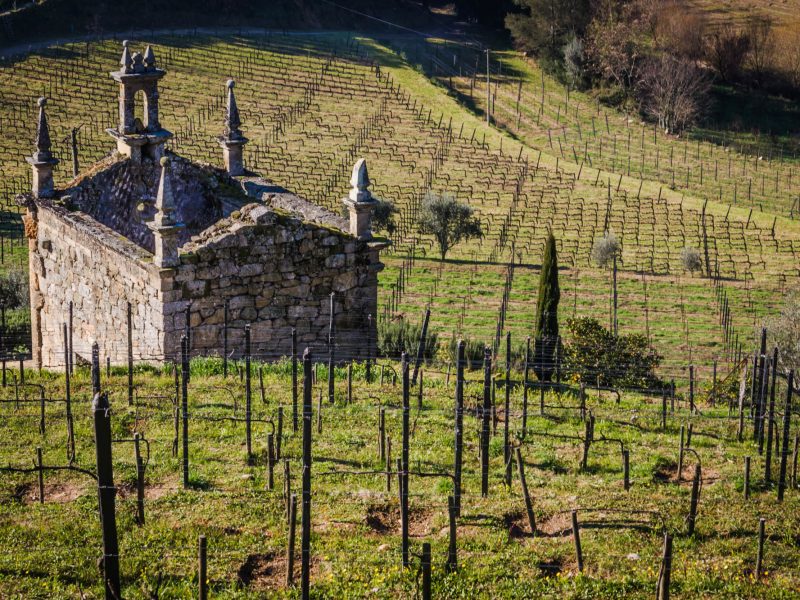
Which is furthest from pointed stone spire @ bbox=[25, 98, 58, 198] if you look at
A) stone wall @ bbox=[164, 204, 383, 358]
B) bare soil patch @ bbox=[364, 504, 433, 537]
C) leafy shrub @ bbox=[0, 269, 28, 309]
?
leafy shrub @ bbox=[0, 269, 28, 309]

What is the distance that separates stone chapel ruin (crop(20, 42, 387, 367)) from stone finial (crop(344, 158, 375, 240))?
0.08ft

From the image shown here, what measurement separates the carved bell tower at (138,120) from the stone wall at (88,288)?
6.20ft

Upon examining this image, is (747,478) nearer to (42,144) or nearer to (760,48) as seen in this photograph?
(42,144)

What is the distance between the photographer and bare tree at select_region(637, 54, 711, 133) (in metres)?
79.7

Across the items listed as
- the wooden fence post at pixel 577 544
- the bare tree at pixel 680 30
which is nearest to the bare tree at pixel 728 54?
the bare tree at pixel 680 30

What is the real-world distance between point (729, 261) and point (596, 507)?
133 ft

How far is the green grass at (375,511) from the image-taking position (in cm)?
1197

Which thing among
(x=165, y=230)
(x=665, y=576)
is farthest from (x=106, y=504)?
(x=165, y=230)

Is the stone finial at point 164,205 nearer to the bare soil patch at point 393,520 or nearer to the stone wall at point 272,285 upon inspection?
the stone wall at point 272,285

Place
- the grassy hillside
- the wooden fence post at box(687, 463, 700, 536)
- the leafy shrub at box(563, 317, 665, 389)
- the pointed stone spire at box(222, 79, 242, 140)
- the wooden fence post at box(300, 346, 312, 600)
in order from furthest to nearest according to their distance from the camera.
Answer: the grassy hillside
the leafy shrub at box(563, 317, 665, 389)
the pointed stone spire at box(222, 79, 242, 140)
the wooden fence post at box(687, 463, 700, 536)
the wooden fence post at box(300, 346, 312, 600)

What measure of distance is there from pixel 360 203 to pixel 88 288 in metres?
5.23

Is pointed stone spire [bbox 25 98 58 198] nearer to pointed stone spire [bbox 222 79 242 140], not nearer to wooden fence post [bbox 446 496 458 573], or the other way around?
pointed stone spire [bbox 222 79 242 140]

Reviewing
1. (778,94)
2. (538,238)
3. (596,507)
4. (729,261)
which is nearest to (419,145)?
(538,238)

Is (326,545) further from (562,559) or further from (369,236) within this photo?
(369,236)
